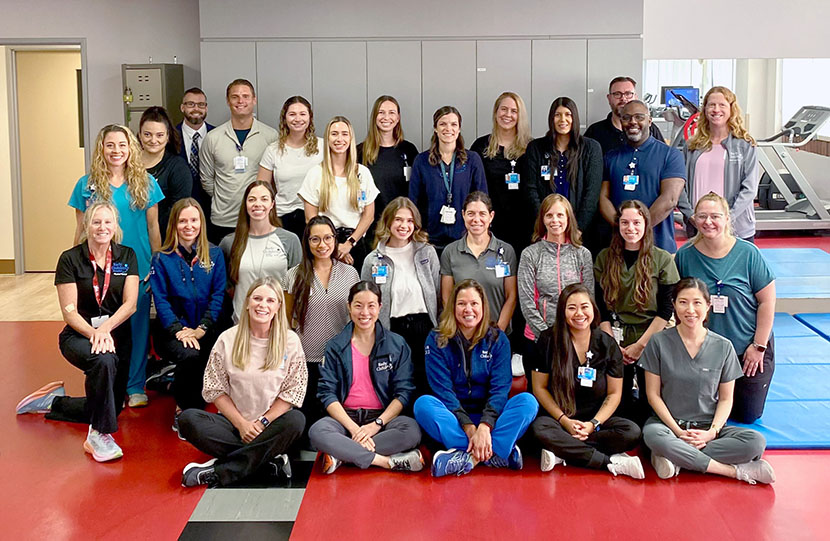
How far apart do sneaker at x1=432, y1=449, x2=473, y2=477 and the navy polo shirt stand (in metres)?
2.17

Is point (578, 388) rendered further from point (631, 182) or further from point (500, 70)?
point (500, 70)

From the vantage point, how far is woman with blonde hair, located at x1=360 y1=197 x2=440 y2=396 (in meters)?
5.12

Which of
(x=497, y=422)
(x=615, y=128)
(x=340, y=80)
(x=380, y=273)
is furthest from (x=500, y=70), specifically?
(x=497, y=422)

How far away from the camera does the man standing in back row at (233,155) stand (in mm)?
5984

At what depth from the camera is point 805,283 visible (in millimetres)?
7734

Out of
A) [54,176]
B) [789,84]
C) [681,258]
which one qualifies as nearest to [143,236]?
[681,258]

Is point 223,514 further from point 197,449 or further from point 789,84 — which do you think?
point 789,84

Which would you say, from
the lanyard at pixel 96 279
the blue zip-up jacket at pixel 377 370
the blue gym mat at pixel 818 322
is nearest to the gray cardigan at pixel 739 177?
the blue gym mat at pixel 818 322

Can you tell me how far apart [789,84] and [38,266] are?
8.99 meters

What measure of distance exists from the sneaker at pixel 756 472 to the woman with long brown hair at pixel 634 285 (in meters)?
0.78

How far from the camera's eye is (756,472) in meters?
4.14

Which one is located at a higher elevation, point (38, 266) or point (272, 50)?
point (272, 50)

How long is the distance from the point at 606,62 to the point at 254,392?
442cm

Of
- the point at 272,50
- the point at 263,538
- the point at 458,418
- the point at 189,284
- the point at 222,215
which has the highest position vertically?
the point at 272,50
